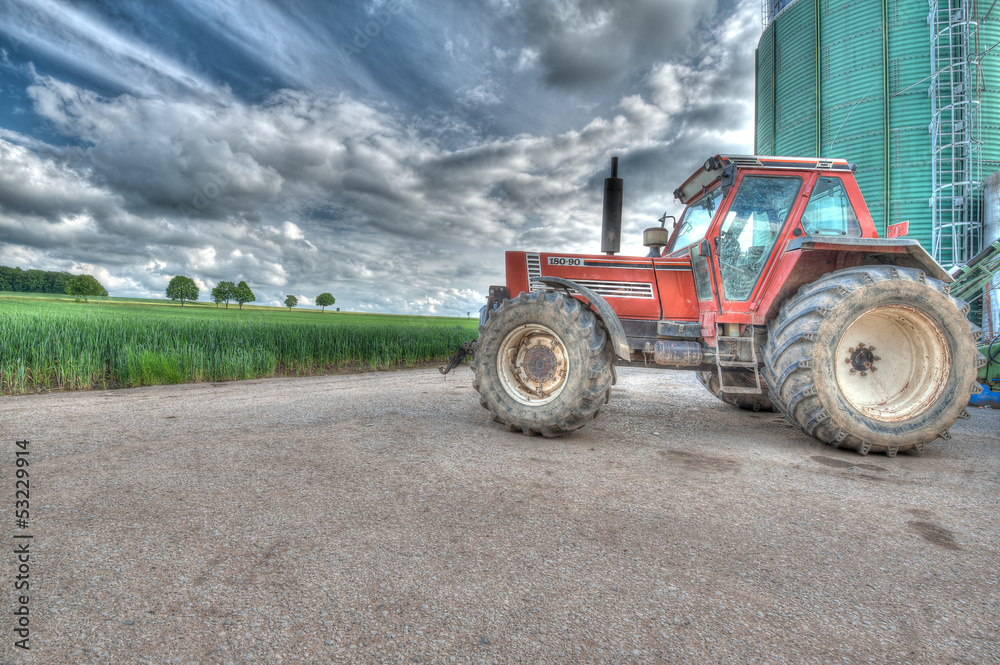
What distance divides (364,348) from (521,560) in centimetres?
974

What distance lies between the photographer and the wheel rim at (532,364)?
416 centimetres

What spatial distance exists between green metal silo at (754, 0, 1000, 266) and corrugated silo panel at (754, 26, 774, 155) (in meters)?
1.32

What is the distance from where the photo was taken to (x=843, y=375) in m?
3.87

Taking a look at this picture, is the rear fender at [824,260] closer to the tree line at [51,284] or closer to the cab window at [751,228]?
the cab window at [751,228]

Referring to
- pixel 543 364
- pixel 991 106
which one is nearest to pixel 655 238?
pixel 543 364

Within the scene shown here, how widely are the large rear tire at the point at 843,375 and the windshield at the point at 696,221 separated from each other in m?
1.21

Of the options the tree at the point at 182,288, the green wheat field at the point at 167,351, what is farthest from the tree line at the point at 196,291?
the green wheat field at the point at 167,351

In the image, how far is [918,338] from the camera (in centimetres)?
384

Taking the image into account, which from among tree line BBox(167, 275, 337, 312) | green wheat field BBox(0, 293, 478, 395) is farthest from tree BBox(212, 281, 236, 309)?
green wheat field BBox(0, 293, 478, 395)

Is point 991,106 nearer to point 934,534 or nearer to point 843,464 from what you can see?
point 843,464

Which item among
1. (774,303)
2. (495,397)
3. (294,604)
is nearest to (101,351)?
(495,397)

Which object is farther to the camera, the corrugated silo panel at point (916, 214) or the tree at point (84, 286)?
the tree at point (84, 286)

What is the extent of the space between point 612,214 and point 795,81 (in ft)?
43.5

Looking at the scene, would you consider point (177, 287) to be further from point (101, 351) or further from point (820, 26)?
point (820, 26)
